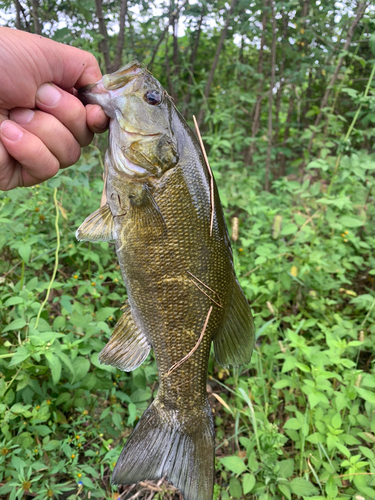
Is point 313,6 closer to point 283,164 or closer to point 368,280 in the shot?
point 283,164

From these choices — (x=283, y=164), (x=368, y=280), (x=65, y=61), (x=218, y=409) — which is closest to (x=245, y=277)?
(x=218, y=409)

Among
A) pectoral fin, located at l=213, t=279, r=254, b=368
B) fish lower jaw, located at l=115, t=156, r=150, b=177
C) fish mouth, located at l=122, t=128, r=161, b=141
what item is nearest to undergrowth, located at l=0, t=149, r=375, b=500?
pectoral fin, located at l=213, t=279, r=254, b=368

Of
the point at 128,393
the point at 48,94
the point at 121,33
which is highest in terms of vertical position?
the point at 121,33

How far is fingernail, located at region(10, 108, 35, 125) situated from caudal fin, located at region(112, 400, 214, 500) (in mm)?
1288

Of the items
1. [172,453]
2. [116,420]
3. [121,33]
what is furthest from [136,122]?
[121,33]

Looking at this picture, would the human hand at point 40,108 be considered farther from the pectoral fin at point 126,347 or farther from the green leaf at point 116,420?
the green leaf at point 116,420

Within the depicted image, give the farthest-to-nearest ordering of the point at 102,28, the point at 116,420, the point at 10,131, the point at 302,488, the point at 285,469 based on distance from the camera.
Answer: the point at 102,28 → the point at 116,420 → the point at 285,469 → the point at 302,488 → the point at 10,131

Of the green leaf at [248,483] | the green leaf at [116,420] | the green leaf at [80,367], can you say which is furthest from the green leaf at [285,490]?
Answer: the green leaf at [80,367]

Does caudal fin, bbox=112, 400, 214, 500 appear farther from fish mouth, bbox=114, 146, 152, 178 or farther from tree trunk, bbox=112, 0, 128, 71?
tree trunk, bbox=112, 0, 128, 71

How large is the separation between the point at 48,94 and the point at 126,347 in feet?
3.47

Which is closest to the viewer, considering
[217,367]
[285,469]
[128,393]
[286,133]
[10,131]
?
[10,131]

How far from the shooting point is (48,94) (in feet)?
4.19

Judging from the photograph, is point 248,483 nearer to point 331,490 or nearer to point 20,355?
point 331,490

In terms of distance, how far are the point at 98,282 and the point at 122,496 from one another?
1.21 meters
